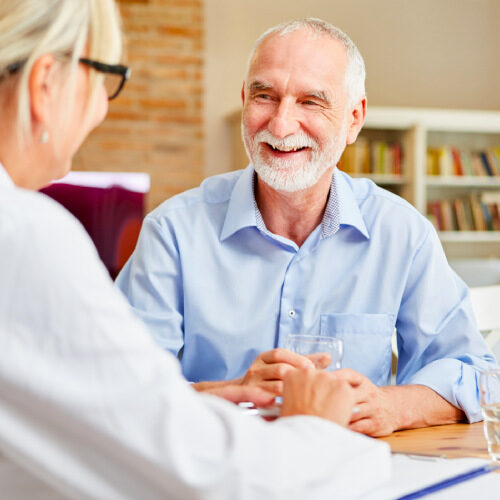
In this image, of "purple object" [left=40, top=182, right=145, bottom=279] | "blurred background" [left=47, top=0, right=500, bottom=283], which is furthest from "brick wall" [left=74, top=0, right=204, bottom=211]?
"purple object" [left=40, top=182, right=145, bottom=279]

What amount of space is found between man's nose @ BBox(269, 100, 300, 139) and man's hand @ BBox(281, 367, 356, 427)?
31.1 inches

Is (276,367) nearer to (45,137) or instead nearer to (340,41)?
(45,137)

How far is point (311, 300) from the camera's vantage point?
1.64 meters

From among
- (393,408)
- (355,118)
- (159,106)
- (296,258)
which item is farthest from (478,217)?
(393,408)

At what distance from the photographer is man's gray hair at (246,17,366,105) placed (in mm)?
1726

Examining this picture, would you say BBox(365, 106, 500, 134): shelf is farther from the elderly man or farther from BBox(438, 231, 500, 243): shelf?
the elderly man

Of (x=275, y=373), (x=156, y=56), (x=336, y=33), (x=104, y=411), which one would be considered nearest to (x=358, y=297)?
(x=275, y=373)

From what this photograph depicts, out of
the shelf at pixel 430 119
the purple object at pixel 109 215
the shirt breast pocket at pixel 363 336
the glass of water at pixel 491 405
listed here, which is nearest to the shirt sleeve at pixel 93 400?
the glass of water at pixel 491 405

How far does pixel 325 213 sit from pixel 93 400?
3.64 ft

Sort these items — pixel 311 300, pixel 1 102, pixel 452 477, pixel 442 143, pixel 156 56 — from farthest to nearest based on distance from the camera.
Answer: pixel 442 143
pixel 156 56
pixel 311 300
pixel 452 477
pixel 1 102

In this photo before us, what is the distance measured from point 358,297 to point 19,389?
3.44 feet

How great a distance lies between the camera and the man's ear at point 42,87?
0.84m

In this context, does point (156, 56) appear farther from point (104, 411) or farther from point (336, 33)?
point (104, 411)

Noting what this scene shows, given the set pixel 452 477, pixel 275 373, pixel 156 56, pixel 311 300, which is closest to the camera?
pixel 452 477
